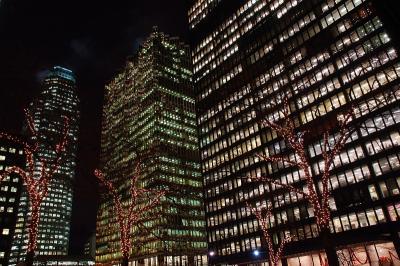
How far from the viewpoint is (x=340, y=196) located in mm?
56562

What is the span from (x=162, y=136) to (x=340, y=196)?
270 ft

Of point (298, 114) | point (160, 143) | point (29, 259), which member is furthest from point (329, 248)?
point (160, 143)

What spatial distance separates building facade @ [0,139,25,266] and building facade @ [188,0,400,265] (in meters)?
63.6

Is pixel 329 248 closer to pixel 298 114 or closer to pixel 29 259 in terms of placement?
pixel 29 259

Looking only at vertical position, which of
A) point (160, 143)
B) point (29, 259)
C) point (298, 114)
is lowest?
point (29, 259)

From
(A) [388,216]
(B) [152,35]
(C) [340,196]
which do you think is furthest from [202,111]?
(B) [152,35]

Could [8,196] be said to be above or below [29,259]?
above

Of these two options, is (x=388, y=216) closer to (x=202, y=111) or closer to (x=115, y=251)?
(x=202, y=111)

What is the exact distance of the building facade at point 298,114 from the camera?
52375 mm

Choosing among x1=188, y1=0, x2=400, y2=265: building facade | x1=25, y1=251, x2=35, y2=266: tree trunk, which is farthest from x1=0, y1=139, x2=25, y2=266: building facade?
x1=25, y1=251, x2=35, y2=266: tree trunk

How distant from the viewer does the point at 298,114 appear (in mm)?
67125

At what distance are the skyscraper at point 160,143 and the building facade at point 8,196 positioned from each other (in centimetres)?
3025

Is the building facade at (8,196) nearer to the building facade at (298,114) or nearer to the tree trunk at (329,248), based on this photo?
the building facade at (298,114)

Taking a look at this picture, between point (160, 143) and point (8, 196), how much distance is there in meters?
53.5
